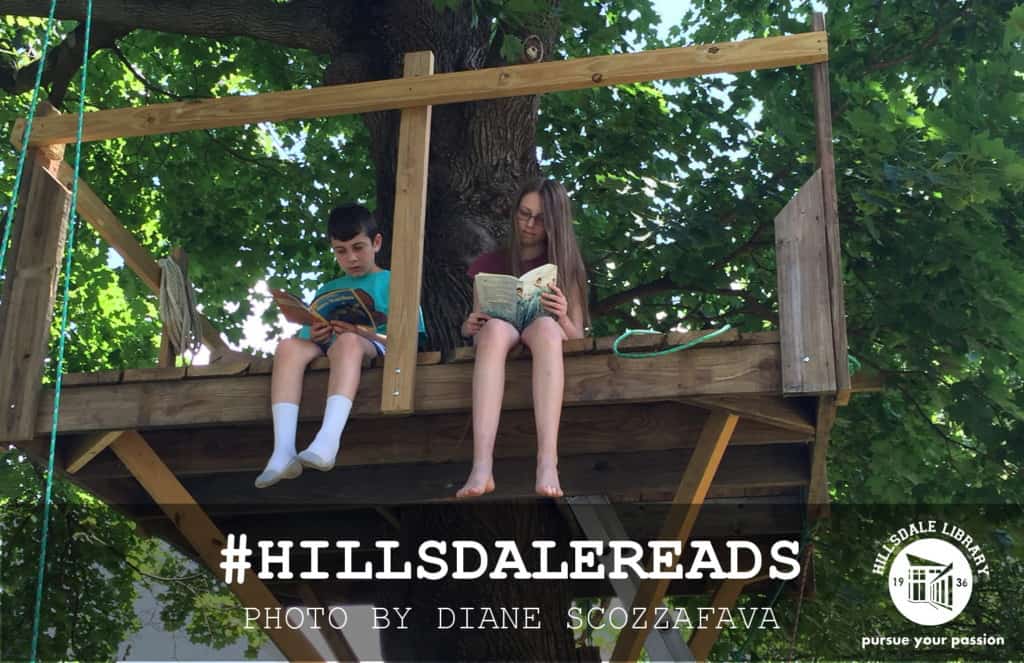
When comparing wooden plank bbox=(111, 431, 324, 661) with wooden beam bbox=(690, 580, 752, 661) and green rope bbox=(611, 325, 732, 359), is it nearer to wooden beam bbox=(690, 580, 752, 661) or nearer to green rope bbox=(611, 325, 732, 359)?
green rope bbox=(611, 325, 732, 359)

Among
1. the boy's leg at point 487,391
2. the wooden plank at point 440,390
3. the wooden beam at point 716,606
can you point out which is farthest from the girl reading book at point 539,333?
the wooden beam at point 716,606

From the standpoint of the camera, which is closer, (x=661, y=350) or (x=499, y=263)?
(x=661, y=350)

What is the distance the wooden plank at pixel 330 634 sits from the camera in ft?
23.8

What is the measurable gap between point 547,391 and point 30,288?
6.93 feet

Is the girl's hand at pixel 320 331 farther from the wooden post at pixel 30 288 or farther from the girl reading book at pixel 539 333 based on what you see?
the wooden post at pixel 30 288

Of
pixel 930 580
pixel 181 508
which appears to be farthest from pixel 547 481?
pixel 930 580

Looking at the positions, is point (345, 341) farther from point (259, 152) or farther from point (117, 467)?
point (259, 152)

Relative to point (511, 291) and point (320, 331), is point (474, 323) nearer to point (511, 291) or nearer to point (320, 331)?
point (511, 291)

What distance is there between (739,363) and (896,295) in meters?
2.87

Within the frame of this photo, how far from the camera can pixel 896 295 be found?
7129 mm

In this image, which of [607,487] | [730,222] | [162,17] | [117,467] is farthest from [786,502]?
[162,17]

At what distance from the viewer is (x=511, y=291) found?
4.67m

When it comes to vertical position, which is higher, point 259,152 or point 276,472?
point 259,152

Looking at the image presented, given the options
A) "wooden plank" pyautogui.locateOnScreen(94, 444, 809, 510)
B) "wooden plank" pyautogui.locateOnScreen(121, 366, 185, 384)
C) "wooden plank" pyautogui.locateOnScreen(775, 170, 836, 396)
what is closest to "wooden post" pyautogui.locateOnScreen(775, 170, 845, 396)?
"wooden plank" pyautogui.locateOnScreen(775, 170, 836, 396)
